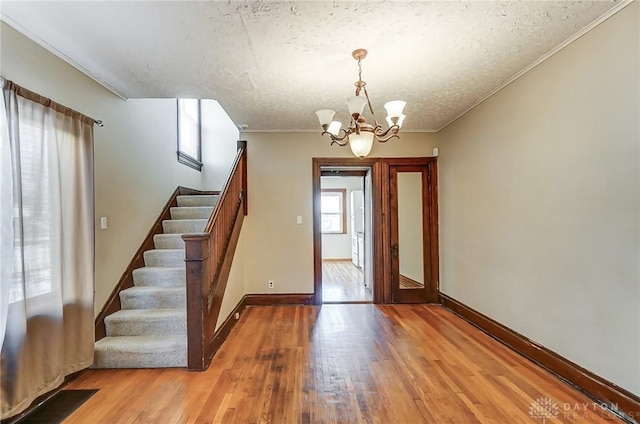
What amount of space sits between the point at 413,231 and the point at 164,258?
11.2 ft

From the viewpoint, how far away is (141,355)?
2.49 metres

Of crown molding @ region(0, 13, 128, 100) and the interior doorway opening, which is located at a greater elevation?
crown molding @ region(0, 13, 128, 100)

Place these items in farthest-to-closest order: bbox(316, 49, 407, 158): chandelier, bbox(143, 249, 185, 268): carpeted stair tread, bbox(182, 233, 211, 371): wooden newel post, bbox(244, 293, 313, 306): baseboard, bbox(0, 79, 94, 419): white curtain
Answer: bbox(244, 293, 313, 306): baseboard → bbox(143, 249, 185, 268): carpeted stair tread → bbox(182, 233, 211, 371): wooden newel post → bbox(316, 49, 407, 158): chandelier → bbox(0, 79, 94, 419): white curtain

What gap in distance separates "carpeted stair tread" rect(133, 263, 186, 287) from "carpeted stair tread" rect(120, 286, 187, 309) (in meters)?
0.23

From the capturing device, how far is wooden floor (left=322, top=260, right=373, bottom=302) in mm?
4738

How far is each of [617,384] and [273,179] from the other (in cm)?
396

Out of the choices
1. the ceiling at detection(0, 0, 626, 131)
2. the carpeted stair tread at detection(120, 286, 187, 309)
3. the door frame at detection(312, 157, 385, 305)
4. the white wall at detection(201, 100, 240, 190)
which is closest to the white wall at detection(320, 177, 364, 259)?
the white wall at detection(201, 100, 240, 190)

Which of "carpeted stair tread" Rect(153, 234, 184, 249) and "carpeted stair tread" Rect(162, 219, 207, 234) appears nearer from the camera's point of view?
"carpeted stair tread" Rect(153, 234, 184, 249)

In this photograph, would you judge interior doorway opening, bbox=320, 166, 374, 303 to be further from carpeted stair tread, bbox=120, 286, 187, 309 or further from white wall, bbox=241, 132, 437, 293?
carpeted stair tread, bbox=120, 286, 187, 309

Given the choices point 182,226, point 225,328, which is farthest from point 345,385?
point 182,226

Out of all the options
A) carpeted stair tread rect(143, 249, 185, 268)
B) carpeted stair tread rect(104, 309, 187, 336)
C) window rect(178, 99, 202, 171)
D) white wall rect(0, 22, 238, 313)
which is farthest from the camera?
window rect(178, 99, 202, 171)

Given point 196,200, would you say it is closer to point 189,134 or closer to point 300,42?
point 189,134

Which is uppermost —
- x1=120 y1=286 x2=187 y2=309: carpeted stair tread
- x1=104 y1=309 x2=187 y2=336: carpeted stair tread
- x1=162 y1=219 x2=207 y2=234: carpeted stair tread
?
x1=162 y1=219 x2=207 y2=234: carpeted stair tread

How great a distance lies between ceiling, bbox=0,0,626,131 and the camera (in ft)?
5.84
